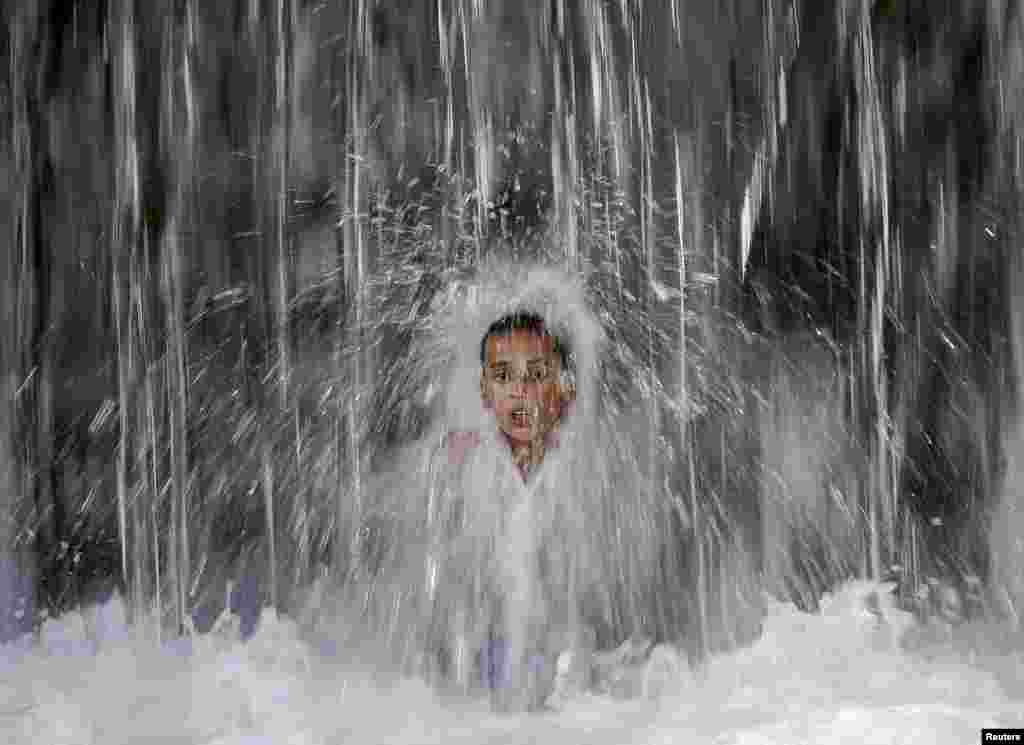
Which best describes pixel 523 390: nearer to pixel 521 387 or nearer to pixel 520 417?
pixel 521 387

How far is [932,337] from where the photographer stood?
5414mm

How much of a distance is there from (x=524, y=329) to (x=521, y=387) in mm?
337

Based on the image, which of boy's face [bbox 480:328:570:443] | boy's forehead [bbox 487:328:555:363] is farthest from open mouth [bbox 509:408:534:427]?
boy's forehead [bbox 487:328:555:363]

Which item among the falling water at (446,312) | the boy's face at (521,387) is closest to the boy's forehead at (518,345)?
the boy's face at (521,387)

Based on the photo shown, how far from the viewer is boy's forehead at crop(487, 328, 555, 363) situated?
5.70 metres

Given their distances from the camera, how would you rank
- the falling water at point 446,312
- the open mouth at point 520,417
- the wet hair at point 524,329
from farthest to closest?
the wet hair at point 524,329 < the open mouth at point 520,417 < the falling water at point 446,312

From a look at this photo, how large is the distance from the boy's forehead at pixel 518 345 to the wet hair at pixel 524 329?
0.02 metres

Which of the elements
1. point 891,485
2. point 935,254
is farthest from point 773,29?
point 891,485

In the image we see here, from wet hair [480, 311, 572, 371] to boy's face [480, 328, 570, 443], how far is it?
0.03m

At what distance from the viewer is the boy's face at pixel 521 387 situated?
18.5 feet

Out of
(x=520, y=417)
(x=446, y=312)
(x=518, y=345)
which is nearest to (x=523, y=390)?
(x=520, y=417)

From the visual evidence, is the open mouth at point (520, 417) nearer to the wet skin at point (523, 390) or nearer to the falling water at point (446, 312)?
the wet skin at point (523, 390)

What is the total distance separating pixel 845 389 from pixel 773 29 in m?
1.84

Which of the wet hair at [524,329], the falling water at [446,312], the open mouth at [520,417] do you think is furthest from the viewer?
the wet hair at [524,329]
